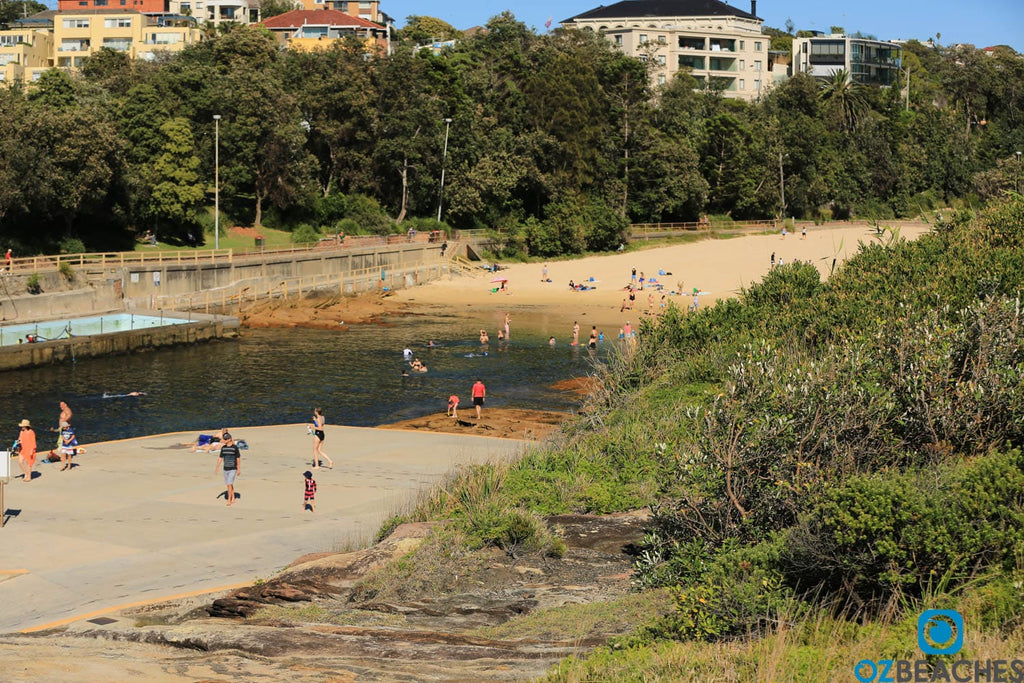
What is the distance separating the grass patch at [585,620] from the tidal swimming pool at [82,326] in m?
38.0

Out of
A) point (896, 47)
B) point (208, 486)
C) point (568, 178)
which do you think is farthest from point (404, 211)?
point (896, 47)

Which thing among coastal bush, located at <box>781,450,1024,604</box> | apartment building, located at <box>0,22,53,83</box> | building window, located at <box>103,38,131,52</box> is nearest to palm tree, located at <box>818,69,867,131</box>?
building window, located at <box>103,38,131,52</box>

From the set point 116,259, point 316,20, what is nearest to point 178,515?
point 116,259

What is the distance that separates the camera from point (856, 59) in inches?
5674

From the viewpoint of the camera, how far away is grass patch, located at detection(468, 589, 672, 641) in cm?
1376

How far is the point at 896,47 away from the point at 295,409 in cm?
12761

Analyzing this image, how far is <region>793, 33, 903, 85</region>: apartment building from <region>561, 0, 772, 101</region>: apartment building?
24.4 feet

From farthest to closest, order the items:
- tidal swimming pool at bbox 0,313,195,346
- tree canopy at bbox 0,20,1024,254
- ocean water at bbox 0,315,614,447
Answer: tree canopy at bbox 0,20,1024,254, tidal swimming pool at bbox 0,313,195,346, ocean water at bbox 0,315,614,447

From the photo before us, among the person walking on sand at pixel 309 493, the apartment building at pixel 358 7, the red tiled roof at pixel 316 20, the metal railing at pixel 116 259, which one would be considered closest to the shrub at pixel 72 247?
the metal railing at pixel 116 259

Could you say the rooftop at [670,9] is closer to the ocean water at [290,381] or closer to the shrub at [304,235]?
the shrub at [304,235]

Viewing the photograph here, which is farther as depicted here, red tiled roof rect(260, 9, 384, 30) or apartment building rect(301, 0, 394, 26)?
apartment building rect(301, 0, 394, 26)

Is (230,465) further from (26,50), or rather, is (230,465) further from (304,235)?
(26,50)

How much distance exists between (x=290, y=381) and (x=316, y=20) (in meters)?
99.5

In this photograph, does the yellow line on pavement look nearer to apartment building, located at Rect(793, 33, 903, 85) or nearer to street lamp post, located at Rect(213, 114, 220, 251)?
street lamp post, located at Rect(213, 114, 220, 251)
